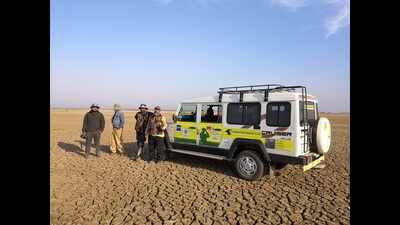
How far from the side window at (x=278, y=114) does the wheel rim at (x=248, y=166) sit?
104cm

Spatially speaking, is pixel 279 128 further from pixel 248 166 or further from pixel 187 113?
pixel 187 113

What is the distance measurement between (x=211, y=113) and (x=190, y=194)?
2.81 meters

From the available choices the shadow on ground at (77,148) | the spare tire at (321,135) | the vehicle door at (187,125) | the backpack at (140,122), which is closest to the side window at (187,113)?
the vehicle door at (187,125)

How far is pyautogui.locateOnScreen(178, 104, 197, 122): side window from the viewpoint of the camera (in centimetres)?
870

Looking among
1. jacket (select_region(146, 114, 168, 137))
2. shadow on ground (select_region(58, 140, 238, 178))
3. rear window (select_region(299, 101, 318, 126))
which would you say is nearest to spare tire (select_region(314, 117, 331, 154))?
rear window (select_region(299, 101, 318, 126))

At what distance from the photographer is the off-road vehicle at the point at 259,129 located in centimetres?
662

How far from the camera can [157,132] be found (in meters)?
9.13

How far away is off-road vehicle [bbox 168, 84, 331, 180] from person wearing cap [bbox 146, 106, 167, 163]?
3.26 ft

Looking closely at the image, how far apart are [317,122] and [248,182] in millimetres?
2231

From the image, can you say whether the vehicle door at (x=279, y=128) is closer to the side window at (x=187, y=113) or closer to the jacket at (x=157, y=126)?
the side window at (x=187, y=113)

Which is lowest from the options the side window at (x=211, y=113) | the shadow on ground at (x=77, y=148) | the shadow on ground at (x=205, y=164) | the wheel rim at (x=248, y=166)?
the shadow on ground at (x=205, y=164)

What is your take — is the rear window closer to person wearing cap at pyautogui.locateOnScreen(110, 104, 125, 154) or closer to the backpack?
the backpack

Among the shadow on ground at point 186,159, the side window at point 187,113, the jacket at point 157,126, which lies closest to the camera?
the shadow on ground at point 186,159
